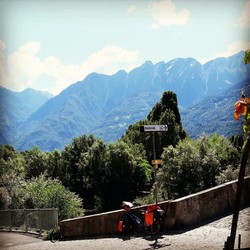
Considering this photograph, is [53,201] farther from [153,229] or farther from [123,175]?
[153,229]

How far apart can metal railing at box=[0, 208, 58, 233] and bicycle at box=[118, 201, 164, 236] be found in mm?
6274

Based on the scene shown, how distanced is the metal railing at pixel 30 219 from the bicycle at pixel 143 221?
247 inches

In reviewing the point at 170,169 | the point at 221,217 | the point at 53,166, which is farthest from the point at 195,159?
the point at 53,166

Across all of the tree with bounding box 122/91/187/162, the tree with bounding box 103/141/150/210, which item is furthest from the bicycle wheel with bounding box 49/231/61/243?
the tree with bounding box 122/91/187/162

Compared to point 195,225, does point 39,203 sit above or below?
below

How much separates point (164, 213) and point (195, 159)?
23.3 metres

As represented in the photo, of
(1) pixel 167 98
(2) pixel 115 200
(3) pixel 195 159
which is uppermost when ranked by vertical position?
(1) pixel 167 98

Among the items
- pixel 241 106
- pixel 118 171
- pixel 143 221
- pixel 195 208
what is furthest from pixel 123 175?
pixel 241 106

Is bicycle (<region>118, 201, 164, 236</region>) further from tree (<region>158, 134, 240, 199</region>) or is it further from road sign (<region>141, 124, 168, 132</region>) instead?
tree (<region>158, 134, 240, 199</region>)

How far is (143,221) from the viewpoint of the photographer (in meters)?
10.5

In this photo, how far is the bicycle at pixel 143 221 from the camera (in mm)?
9766

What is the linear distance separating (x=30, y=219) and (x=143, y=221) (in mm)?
8882

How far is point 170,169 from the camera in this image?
3359cm

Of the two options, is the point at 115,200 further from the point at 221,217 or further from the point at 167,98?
the point at 221,217
